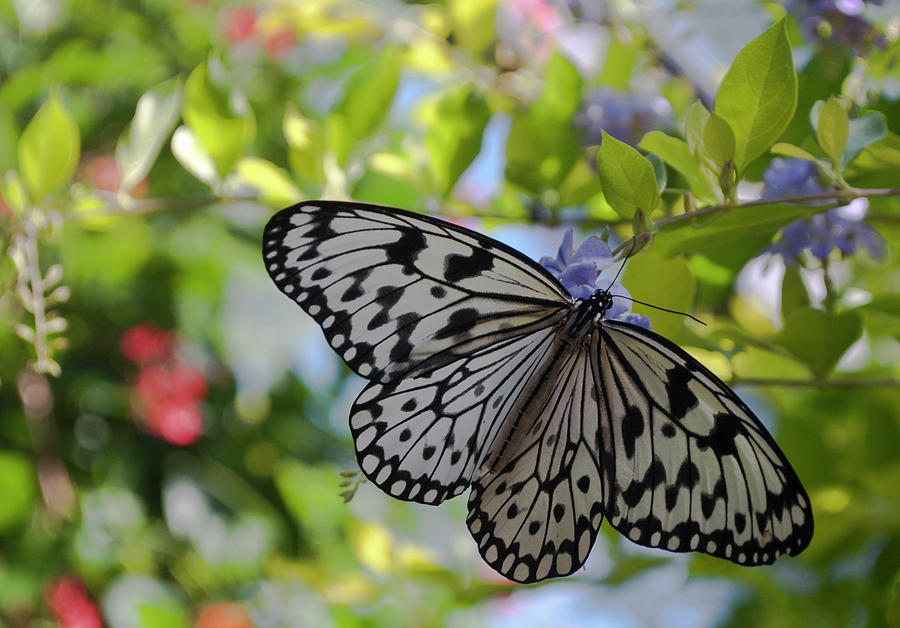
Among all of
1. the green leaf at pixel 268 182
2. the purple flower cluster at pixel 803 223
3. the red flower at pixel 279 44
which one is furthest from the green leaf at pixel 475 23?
the red flower at pixel 279 44

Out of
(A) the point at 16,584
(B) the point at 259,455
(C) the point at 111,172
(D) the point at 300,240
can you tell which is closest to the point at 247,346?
(B) the point at 259,455

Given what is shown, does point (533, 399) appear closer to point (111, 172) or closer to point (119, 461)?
point (119, 461)

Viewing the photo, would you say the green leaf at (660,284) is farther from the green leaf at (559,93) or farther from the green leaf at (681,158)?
the green leaf at (559,93)

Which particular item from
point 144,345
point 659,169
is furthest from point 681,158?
point 144,345

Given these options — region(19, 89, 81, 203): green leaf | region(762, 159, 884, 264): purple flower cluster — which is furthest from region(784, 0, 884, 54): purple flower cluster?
region(19, 89, 81, 203): green leaf

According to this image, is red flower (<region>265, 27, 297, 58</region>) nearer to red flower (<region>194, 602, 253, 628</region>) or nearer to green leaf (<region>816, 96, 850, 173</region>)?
red flower (<region>194, 602, 253, 628</region>)
